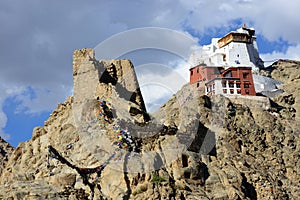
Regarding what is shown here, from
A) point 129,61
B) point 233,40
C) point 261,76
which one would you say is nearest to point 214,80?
point 261,76

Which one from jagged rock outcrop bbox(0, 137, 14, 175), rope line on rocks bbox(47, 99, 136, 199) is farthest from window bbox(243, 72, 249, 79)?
rope line on rocks bbox(47, 99, 136, 199)

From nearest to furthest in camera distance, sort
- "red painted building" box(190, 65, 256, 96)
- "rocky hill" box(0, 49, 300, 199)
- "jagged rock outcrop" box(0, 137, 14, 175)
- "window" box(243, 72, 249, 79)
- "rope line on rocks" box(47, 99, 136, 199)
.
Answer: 1. "rocky hill" box(0, 49, 300, 199)
2. "rope line on rocks" box(47, 99, 136, 199)
3. "jagged rock outcrop" box(0, 137, 14, 175)
4. "red painted building" box(190, 65, 256, 96)
5. "window" box(243, 72, 249, 79)

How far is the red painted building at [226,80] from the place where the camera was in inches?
2596

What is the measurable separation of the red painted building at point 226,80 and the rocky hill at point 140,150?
9208mm

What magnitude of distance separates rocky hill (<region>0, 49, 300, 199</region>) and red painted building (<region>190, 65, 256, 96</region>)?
9.21 metres

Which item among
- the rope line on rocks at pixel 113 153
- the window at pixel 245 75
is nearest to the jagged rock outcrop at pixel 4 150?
the rope line on rocks at pixel 113 153

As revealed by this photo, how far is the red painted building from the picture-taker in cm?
6594

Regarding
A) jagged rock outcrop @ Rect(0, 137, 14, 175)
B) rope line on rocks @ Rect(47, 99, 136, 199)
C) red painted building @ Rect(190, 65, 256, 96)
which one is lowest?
rope line on rocks @ Rect(47, 99, 136, 199)

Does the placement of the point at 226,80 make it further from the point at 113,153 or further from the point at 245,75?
the point at 113,153

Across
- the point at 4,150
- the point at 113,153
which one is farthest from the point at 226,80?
the point at 113,153

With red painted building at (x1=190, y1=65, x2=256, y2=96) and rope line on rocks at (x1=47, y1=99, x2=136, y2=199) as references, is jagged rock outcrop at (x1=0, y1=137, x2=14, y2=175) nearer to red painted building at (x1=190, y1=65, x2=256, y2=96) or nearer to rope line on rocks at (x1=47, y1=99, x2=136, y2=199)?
rope line on rocks at (x1=47, y1=99, x2=136, y2=199)

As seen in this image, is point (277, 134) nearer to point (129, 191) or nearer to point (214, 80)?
point (214, 80)

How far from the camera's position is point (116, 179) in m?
31.9

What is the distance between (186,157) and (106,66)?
13.0m
